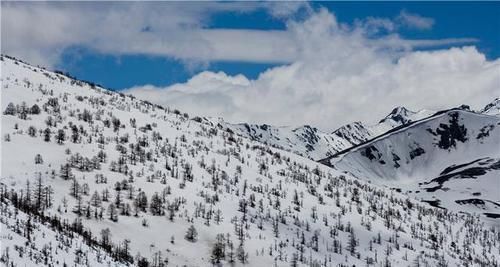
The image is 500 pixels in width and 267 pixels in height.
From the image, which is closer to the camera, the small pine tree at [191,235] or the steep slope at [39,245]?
the steep slope at [39,245]

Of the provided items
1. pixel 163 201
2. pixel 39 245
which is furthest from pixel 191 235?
pixel 39 245

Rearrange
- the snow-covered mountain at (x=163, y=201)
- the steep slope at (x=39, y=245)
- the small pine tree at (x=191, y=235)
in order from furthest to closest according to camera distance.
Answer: the small pine tree at (x=191, y=235) < the snow-covered mountain at (x=163, y=201) < the steep slope at (x=39, y=245)

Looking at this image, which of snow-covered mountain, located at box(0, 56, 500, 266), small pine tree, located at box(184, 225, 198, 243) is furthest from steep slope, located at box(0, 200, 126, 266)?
small pine tree, located at box(184, 225, 198, 243)

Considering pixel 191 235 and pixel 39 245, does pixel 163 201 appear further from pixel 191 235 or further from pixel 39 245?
pixel 39 245

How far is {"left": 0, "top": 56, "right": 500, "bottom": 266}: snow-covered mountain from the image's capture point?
77125 mm

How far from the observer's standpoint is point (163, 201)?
310ft

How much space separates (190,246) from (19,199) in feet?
77.9

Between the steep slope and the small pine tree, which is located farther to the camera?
the small pine tree

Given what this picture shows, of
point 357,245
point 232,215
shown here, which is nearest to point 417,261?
point 357,245

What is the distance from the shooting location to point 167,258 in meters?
81.6

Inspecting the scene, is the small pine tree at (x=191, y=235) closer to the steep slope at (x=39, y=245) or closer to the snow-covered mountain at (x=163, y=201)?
the snow-covered mountain at (x=163, y=201)

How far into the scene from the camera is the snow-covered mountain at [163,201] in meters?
77.1

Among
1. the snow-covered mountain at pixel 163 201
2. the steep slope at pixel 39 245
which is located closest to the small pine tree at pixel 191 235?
the snow-covered mountain at pixel 163 201

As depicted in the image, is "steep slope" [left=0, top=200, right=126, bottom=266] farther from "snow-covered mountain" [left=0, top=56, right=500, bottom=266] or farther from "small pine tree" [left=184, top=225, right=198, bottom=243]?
"small pine tree" [left=184, top=225, right=198, bottom=243]
